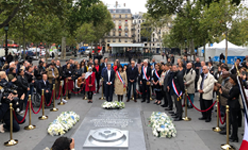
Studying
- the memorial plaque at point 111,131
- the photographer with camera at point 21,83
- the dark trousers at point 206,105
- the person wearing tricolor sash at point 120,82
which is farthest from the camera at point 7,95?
the dark trousers at point 206,105

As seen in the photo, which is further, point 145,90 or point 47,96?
point 145,90

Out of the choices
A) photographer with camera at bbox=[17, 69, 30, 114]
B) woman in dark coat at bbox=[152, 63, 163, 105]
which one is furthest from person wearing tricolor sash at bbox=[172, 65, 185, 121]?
photographer with camera at bbox=[17, 69, 30, 114]

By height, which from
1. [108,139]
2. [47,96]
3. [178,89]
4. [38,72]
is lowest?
[108,139]

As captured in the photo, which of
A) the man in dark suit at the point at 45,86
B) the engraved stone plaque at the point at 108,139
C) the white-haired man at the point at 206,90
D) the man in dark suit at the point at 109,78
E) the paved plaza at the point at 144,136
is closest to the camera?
the engraved stone plaque at the point at 108,139

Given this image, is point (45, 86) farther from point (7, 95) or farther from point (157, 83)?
point (157, 83)

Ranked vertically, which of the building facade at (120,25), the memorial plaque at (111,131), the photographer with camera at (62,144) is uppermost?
the building facade at (120,25)

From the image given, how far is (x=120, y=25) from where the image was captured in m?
114

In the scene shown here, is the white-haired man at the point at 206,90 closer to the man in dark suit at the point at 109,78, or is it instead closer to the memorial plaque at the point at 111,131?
the memorial plaque at the point at 111,131

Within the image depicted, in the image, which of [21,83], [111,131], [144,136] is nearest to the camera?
[111,131]

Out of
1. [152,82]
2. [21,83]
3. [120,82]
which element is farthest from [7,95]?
[152,82]

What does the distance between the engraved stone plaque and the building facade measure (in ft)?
355

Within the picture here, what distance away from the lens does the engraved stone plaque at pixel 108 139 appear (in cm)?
578

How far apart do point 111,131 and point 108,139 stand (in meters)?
0.47

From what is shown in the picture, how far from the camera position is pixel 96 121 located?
802 centimetres
